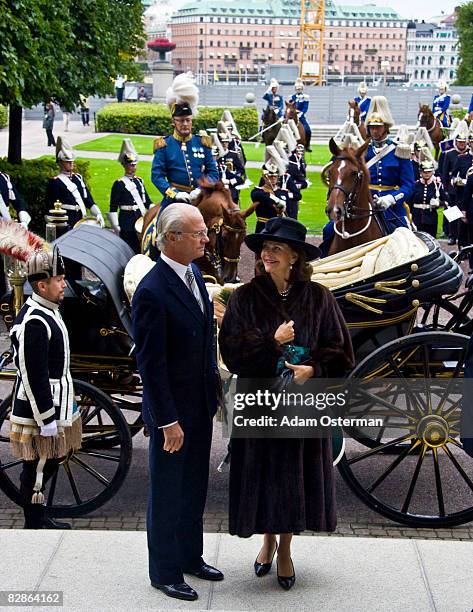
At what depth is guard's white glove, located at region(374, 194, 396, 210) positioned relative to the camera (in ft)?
31.5

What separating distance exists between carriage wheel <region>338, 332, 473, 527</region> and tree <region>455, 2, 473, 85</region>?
195 ft

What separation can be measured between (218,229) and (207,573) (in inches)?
194

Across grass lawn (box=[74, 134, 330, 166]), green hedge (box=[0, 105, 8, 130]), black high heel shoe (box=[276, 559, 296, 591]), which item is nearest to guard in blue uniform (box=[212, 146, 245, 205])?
black high heel shoe (box=[276, 559, 296, 591])

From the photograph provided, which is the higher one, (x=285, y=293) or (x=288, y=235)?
(x=288, y=235)

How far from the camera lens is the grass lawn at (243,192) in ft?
59.0

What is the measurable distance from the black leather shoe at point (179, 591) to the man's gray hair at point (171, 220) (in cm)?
156

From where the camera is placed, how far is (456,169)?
16.2 m

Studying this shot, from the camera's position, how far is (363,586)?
4.65 metres

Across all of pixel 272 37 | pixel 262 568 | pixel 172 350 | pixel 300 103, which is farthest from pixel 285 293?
pixel 272 37

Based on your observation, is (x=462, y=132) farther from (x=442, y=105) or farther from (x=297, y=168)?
(x=442, y=105)

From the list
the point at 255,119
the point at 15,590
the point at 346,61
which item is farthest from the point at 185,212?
the point at 346,61

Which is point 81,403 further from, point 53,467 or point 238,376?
point 238,376

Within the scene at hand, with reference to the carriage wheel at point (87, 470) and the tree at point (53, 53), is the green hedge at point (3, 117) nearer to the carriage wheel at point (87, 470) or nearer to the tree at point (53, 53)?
the tree at point (53, 53)

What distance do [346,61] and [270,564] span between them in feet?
509
